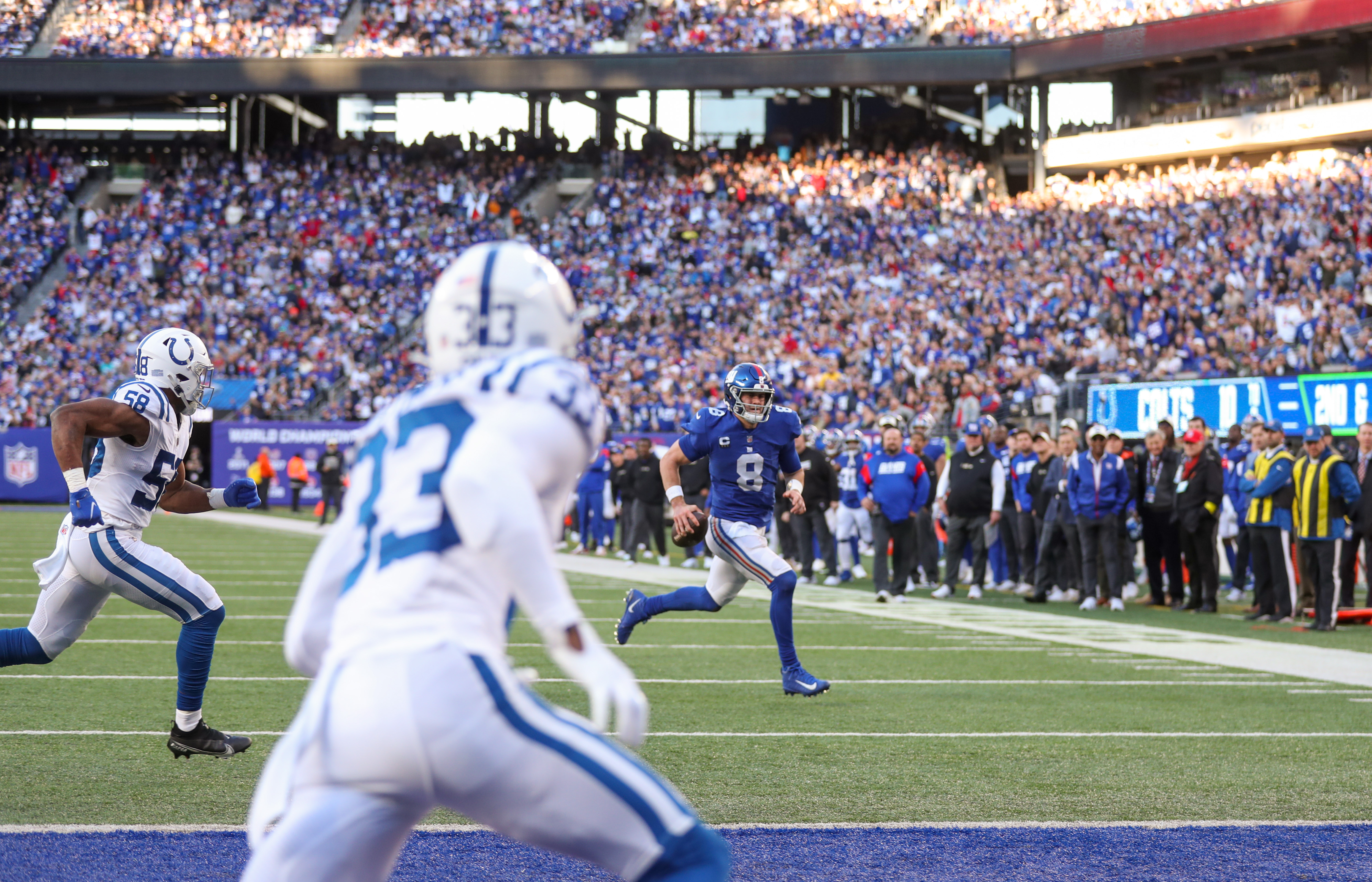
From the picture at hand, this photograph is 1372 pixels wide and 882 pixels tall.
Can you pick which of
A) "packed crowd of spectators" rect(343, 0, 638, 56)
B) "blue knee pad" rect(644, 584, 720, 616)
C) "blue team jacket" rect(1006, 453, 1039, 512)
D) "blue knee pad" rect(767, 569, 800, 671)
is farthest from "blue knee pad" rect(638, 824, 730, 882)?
"packed crowd of spectators" rect(343, 0, 638, 56)

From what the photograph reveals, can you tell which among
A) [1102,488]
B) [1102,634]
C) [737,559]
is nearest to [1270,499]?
[1102,488]

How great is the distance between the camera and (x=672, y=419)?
2950 centimetres

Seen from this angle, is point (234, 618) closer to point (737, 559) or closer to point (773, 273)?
point (737, 559)

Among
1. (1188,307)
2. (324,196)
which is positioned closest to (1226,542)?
(1188,307)

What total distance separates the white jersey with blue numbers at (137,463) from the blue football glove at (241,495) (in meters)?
0.24

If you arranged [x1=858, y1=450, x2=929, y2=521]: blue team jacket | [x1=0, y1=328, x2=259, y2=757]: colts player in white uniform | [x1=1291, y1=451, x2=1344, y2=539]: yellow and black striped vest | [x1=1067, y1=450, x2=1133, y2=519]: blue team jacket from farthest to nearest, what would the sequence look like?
[x1=858, y1=450, x2=929, y2=521]: blue team jacket
[x1=1067, y1=450, x2=1133, y2=519]: blue team jacket
[x1=1291, y1=451, x2=1344, y2=539]: yellow and black striped vest
[x1=0, y1=328, x2=259, y2=757]: colts player in white uniform

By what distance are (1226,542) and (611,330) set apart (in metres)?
18.6

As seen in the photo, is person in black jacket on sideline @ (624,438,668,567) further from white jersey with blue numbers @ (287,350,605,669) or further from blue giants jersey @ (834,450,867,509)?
white jersey with blue numbers @ (287,350,605,669)

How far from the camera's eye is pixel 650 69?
119 feet

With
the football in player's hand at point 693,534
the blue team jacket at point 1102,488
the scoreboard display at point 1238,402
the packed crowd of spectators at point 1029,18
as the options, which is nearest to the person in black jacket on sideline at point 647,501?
the blue team jacket at point 1102,488

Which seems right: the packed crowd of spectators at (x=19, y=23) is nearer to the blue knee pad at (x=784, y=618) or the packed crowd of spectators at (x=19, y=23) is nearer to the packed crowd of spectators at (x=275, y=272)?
the packed crowd of spectators at (x=275, y=272)

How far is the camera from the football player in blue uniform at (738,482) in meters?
8.80

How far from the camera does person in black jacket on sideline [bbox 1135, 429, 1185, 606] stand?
48.2ft

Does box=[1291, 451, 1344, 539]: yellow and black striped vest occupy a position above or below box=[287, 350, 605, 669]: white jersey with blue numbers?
below
